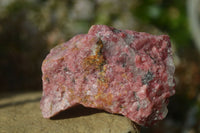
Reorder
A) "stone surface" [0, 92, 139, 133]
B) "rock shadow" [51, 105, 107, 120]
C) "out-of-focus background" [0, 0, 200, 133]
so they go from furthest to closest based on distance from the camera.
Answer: "out-of-focus background" [0, 0, 200, 133] < "rock shadow" [51, 105, 107, 120] < "stone surface" [0, 92, 139, 133]

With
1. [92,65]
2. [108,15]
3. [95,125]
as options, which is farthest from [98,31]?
[108,15]

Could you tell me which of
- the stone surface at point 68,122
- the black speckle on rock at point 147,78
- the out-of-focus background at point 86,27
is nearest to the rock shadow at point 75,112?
the stone surface at point 68,122

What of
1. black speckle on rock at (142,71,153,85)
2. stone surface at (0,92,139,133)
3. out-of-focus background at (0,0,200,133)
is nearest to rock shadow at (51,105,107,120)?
stone surface at (0,92,139,133)

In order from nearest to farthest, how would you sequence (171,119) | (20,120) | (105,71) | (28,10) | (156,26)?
(105,71), (20,120), (171,119), (28,10), (156,26)

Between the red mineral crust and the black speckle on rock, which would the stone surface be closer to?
the red mineral crust

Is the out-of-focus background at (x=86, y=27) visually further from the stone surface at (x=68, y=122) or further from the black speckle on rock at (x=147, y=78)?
the black speckle on rock at (x=147, y=78)

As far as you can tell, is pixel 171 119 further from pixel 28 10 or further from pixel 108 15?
pixel 28 10

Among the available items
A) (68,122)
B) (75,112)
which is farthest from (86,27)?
(68,122)
